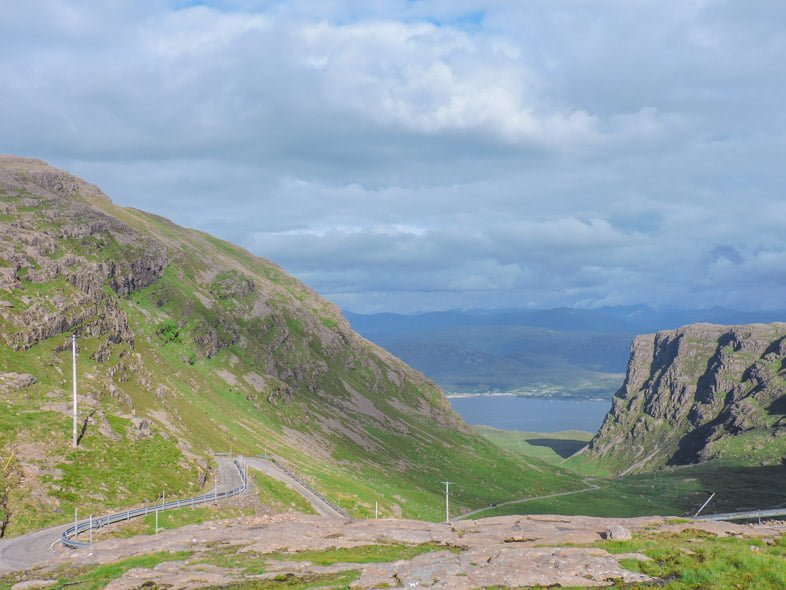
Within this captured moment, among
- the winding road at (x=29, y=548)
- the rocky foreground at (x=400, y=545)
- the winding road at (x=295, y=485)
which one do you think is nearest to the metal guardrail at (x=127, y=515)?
the winding road at (x=29, y=548)

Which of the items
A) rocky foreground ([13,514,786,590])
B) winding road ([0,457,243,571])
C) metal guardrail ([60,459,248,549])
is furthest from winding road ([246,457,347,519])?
rocky foreground ([13,514,786,590])

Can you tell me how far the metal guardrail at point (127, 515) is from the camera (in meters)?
63.6

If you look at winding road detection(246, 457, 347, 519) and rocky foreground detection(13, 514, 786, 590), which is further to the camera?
winding road detection(246, 457, 347, 519)

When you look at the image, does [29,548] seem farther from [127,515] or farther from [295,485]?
[295,485]

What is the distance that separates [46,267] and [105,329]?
29.7 m

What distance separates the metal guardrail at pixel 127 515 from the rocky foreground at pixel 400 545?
1031cm

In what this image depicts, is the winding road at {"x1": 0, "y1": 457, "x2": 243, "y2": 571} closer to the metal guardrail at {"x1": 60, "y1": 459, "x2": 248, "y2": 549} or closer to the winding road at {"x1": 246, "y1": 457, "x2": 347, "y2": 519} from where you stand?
the metal guardrail at {"x1": 60, "y1": 459, "x2": 248, "y2": 549}

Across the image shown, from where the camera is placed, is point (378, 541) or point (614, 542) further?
point (378, 541)

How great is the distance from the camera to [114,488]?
85.4 meters

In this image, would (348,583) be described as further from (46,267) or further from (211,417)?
(46,267)

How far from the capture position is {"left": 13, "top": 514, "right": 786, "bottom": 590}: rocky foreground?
3838 centimetres

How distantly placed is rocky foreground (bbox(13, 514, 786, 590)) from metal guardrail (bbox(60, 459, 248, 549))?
1031 cm

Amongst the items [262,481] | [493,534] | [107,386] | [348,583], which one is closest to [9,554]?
[348,583]

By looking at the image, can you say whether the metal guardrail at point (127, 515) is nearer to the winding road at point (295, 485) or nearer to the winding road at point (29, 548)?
the winding road at point (29, 548)
